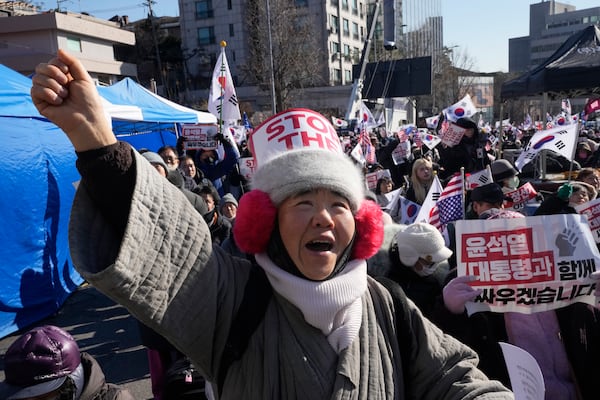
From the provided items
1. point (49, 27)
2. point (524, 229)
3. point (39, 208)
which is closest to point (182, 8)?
point (49, 27)

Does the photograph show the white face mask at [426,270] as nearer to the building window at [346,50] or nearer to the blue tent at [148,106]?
the blue tent at [148,106]

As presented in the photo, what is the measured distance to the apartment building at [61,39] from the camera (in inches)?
1323

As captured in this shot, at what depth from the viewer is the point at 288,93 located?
3825 cm

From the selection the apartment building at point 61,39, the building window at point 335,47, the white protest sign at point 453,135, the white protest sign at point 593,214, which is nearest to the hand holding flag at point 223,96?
the white protest sign at point 453,135

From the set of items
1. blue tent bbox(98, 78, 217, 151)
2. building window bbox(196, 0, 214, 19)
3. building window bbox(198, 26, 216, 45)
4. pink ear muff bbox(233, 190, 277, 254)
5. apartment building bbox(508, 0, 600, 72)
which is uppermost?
apartment building bbox(508, 0, 600, 72)

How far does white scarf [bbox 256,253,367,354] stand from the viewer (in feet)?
4.57

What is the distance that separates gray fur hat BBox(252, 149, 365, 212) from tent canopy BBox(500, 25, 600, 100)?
8.24 m

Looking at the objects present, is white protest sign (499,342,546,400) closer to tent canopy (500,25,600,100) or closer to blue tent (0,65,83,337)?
blue tent (0,65,83,337)

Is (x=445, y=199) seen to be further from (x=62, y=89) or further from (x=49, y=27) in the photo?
(x=49, y=27)

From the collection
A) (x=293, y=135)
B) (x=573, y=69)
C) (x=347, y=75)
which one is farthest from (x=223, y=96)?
(x=347, y=75)

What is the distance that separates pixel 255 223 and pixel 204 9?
53.9 meters

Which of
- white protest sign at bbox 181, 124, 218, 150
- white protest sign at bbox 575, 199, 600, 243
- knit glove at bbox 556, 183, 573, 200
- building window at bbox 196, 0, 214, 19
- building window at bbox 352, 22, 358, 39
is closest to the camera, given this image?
white protest sign at bbox 575, 199, 600, 243

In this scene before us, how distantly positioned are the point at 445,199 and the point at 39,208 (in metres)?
4.90

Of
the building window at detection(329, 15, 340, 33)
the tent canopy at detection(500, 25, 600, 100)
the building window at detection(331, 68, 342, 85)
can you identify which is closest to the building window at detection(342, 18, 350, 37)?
the building window at detection(329, 15, 340, 33)
